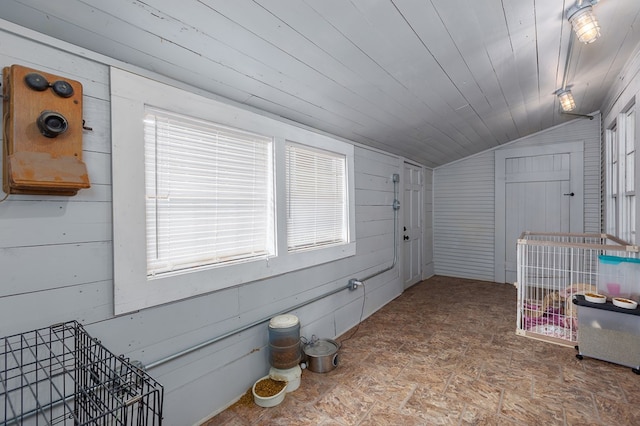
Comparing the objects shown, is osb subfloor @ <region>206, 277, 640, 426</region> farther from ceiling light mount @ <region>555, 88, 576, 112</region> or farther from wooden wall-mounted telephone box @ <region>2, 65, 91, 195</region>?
ceiling light mount @ <region>555, 88, 576, 112</region>

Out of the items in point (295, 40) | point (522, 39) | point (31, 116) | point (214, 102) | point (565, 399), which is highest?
point (522, 39)

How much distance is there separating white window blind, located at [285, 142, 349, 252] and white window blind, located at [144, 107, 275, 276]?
0.99 feet

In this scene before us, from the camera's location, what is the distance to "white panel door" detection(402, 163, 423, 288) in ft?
15.9

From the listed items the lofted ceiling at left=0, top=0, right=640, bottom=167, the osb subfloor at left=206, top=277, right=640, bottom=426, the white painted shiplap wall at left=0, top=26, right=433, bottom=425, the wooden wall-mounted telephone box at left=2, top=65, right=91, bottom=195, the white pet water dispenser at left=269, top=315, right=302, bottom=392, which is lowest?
the osb subfloor at left=206, top=277, right=640, bottom=426

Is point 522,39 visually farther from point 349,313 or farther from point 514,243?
point 514,243

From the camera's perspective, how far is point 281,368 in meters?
2.25

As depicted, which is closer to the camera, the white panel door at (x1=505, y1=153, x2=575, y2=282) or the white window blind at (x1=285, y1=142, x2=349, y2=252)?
the white window blind at (x1=285, y1=142, x2=349, y2=252)

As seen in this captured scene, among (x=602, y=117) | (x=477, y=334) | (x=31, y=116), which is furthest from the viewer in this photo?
(x=602, y=117)

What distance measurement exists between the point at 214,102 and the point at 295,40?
67 cm

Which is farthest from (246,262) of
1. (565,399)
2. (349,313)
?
(565,399)

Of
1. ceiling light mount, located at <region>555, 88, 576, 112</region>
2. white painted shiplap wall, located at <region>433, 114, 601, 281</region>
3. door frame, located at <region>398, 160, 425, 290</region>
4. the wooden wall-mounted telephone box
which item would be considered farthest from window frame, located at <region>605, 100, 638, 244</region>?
the wooden wall-mounted telephone box

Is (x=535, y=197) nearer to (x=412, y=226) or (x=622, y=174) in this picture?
(x=622, y=174)

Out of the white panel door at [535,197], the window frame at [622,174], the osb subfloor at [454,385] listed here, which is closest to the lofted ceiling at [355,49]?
the window frame at [622,174]

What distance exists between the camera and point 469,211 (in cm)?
558
